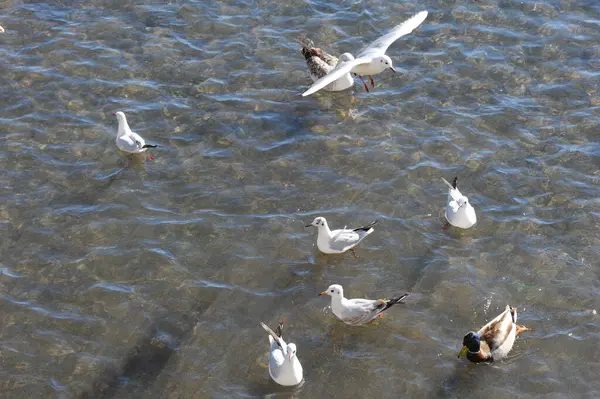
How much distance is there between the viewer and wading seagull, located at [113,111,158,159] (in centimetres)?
1296

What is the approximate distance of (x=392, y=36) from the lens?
1516 centimetres

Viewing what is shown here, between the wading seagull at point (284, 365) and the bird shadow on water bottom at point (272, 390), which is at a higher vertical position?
the wading seagull at point (284, 365)

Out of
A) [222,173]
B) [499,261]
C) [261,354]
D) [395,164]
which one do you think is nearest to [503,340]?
[499,261]

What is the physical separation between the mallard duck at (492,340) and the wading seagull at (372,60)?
5484 mm

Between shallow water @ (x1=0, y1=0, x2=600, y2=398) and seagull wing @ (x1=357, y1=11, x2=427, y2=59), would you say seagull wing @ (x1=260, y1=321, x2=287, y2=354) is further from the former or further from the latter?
seagull wing @ (x1=357, y1=11, x2=427, y2=59)

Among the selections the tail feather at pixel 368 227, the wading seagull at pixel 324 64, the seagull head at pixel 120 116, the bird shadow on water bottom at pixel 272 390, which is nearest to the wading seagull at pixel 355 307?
the bird shadow on water bottom at pixel 272 390

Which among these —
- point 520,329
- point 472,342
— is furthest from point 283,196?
point 520,329

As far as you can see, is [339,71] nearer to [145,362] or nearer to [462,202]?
[462,202]

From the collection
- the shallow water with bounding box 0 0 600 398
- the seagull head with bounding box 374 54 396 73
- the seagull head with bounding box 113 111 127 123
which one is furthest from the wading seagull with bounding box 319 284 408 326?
the seagull head with bounding box 374 54 396 73

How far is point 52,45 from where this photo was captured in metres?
15.8

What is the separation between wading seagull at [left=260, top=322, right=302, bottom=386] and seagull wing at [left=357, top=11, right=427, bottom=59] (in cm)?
704

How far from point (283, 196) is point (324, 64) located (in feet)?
12.0

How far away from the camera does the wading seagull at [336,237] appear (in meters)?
11.2

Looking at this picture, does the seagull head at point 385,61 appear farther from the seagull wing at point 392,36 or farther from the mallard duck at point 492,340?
the mallard duck at point 492,340
